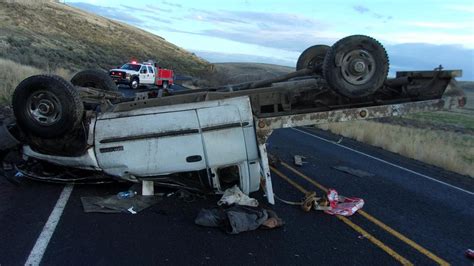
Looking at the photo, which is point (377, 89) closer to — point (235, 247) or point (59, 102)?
point (235, 247)

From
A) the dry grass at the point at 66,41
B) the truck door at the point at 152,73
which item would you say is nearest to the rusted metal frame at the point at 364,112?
the dry grass at the point at 66,41

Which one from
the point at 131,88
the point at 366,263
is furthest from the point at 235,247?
the point at 131,88

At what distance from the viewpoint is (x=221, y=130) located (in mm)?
6500

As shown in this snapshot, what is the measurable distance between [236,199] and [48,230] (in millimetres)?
2442

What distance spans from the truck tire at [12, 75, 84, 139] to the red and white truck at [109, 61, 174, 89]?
80.2 feet

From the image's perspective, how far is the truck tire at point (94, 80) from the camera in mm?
9516

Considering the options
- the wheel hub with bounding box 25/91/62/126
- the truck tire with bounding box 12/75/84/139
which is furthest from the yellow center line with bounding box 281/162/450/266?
the wheel hub with bounding box 25/91/62/126

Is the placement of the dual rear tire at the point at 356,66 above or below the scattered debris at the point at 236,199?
above

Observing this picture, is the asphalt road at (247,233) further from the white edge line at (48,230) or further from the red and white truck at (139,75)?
the red and white truck at (139,75)

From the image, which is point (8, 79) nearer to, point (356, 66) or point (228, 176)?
point (228, 176)

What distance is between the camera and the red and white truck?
31844 millimetres

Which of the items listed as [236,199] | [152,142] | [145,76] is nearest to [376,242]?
[236,199]

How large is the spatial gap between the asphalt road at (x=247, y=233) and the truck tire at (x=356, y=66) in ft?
6.04

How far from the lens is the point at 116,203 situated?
6.55 metres
